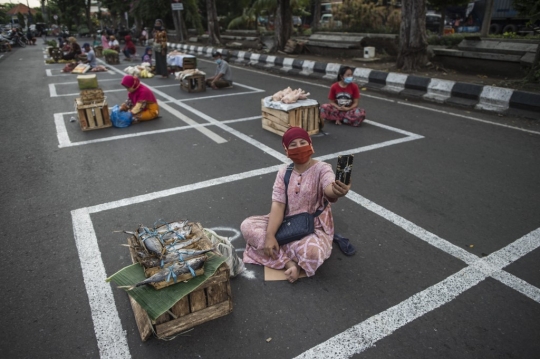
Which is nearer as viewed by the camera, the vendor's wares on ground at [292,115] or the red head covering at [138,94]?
the vendor's wares on ground at [292,115]

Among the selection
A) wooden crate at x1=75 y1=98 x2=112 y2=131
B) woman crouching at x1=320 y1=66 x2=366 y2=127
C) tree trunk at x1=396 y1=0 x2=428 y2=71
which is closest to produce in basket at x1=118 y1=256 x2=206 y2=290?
woman crouching at x1=320 y1=66 x2=366 y2=127

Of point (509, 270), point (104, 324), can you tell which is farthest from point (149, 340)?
point (509, 270)

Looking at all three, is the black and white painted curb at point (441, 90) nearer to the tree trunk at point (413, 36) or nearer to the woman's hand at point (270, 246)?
the tree trunk at point (413, 36)

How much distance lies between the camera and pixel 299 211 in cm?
338

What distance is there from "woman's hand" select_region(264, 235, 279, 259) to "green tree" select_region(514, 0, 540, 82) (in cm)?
946

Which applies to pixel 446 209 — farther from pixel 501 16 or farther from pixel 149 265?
pixel 501 16

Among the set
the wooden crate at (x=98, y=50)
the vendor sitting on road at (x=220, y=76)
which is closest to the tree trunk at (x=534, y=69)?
the vendor sitting on road at (x=220, y=76)

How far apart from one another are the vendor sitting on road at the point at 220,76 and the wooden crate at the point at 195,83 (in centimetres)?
34

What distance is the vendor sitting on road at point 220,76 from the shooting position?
11.5m

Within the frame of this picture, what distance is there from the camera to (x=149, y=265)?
8.73 ft

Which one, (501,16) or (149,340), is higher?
A: (501,16)

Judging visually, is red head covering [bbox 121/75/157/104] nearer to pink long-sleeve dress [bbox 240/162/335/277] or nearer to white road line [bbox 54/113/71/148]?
white road line [bbox 54/113/71/148]

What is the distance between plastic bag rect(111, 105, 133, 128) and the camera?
25.5 ft

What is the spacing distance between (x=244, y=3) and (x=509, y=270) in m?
24.8
